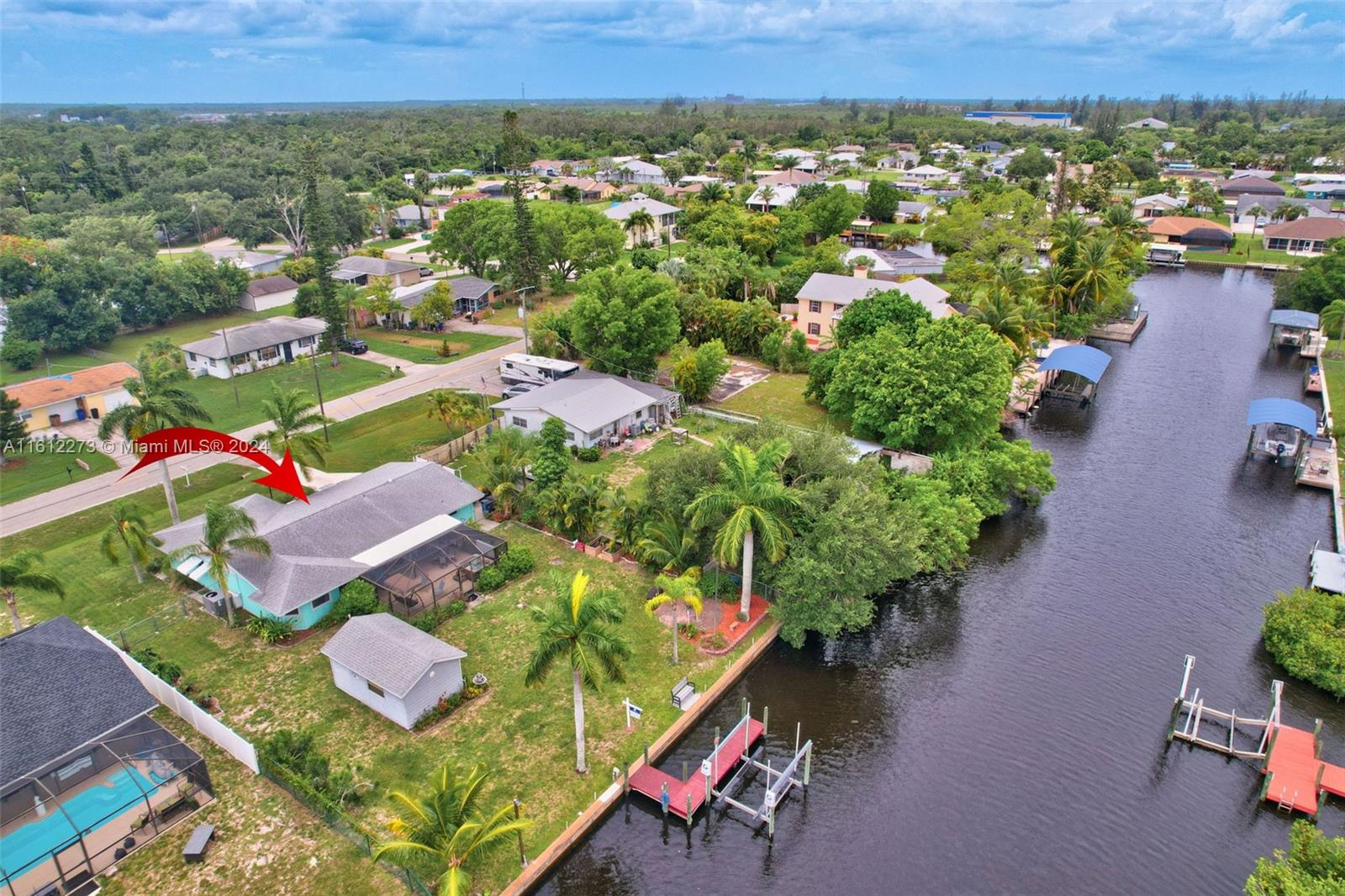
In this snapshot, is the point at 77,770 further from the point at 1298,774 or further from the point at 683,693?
the point at 1298,774

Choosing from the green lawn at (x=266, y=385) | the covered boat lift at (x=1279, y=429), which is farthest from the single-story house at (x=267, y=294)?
the covered boat lift at (x=1279, y=429)

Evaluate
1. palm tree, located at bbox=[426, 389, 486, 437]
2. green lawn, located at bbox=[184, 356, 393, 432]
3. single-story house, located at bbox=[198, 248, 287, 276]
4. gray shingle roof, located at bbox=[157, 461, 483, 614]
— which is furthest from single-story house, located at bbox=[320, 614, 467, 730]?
single-story house, located at bbox=[198, 248, 287, 276]

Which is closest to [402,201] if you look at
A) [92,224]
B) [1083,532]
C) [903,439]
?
[92,224]

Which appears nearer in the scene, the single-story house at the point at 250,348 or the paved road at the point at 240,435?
the paved road at the point at 240,435

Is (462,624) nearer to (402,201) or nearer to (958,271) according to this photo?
(958,271)

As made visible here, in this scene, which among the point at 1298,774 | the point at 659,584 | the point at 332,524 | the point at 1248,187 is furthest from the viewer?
the point at 1248,187

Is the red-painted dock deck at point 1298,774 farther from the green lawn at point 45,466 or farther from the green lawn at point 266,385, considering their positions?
the green lawn at point 45,466

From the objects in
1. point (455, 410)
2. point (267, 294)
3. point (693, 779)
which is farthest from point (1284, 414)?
point (267, 294)
